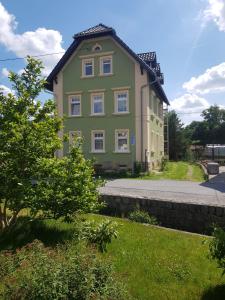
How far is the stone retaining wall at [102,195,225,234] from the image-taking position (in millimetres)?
10133

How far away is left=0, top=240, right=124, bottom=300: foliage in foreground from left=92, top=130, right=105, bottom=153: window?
811 inches

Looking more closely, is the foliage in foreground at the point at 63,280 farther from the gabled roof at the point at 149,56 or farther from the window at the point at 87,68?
the gabled roof at the point at 149,56

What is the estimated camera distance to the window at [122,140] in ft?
81.3

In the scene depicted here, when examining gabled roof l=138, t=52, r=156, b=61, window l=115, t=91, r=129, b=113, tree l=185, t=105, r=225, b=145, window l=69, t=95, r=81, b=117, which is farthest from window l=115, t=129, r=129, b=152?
tree l=185, t=105, r=225, b=145

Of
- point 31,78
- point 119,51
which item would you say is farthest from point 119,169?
point 31,78

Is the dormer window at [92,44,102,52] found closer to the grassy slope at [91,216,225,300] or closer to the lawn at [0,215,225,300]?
the lawn at [0,215,225,300]

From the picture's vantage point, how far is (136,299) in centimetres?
504

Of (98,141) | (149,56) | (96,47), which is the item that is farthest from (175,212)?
(149,56)

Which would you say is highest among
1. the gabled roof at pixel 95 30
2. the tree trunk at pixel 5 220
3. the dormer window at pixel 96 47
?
the gabled roof at pixel 95 30

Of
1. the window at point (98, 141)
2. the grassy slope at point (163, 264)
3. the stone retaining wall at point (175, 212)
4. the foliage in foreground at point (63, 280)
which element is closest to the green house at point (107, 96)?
the window at point (98, 141)

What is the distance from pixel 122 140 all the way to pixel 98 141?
1.94m

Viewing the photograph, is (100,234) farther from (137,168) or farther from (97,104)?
(97,104)

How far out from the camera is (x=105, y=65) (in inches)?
1003

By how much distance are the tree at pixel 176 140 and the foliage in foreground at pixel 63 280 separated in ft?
144
